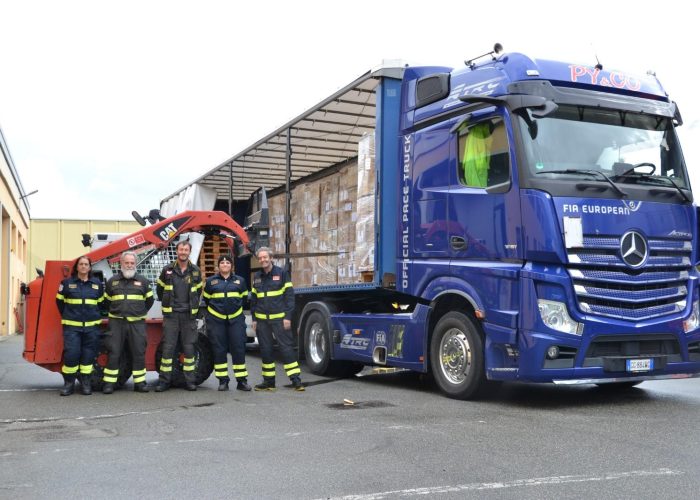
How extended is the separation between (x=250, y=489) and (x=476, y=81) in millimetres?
5329

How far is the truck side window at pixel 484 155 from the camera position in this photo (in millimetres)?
8133

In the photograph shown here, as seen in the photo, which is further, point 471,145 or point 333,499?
point 471,145

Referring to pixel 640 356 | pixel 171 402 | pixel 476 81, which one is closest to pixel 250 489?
pixel 171 402

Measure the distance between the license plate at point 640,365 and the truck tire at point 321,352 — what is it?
4427 mm

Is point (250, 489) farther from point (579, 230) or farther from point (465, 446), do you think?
point (579, 230)

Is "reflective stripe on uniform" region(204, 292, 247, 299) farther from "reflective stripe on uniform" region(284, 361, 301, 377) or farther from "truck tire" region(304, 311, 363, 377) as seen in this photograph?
"truck tire" region(304, 311, 363, 377)

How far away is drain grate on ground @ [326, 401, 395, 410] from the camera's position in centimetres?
831

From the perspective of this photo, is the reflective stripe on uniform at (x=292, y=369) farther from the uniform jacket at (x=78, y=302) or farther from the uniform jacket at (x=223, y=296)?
the uniform jacket at (x=78, y=302)

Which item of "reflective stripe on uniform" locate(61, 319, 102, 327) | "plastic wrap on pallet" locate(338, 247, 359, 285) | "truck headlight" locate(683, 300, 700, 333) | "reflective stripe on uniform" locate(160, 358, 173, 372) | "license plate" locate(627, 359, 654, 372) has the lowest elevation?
"reflective stripe on uniform" locate(160, 358, 173, 372)

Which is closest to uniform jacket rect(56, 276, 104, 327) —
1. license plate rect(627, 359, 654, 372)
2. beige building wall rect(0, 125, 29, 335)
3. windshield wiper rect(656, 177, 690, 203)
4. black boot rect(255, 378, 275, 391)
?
black boot rect(255, 378, 275, 391)

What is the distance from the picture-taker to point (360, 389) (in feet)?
32.8

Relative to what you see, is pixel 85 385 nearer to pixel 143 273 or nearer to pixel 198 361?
pixel 198 361

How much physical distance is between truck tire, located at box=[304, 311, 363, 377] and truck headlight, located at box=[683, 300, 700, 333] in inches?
186

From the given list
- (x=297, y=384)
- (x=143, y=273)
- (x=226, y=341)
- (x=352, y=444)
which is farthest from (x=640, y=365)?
(x=143, y=273)
